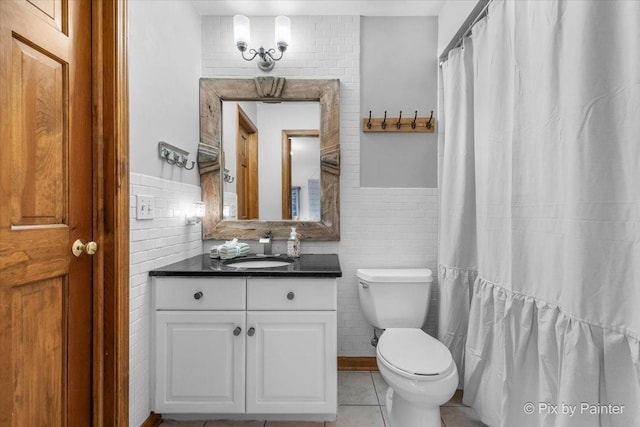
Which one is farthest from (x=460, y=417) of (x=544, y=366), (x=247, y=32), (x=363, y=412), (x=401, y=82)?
(x=247, y=32)

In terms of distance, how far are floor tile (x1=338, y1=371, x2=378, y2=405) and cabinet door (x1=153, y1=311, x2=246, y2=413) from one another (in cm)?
66

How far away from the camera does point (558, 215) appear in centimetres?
110

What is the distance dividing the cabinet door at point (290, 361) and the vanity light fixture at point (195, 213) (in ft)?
2.52

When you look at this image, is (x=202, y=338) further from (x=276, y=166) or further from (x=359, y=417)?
(x=276, y=166)

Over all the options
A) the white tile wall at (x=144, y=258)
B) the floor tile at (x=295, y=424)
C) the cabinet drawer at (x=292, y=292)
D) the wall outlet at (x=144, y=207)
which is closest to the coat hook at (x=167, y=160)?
the white tile wall at (x=144, y=258)

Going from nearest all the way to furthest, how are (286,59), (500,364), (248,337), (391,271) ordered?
(500,364), (248,337), (391,271), (286,59)

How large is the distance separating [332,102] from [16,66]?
1610 mm

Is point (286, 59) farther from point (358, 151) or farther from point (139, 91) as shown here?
point (139, 91)

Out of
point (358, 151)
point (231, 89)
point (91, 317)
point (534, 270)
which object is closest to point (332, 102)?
point (358, 151)

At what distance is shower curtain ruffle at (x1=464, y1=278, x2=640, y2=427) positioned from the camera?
0.87 metres

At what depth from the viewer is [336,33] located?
7.08 ft

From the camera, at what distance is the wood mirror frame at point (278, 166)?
2131 mm

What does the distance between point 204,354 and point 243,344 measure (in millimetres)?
205

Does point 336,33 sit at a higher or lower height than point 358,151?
higher
